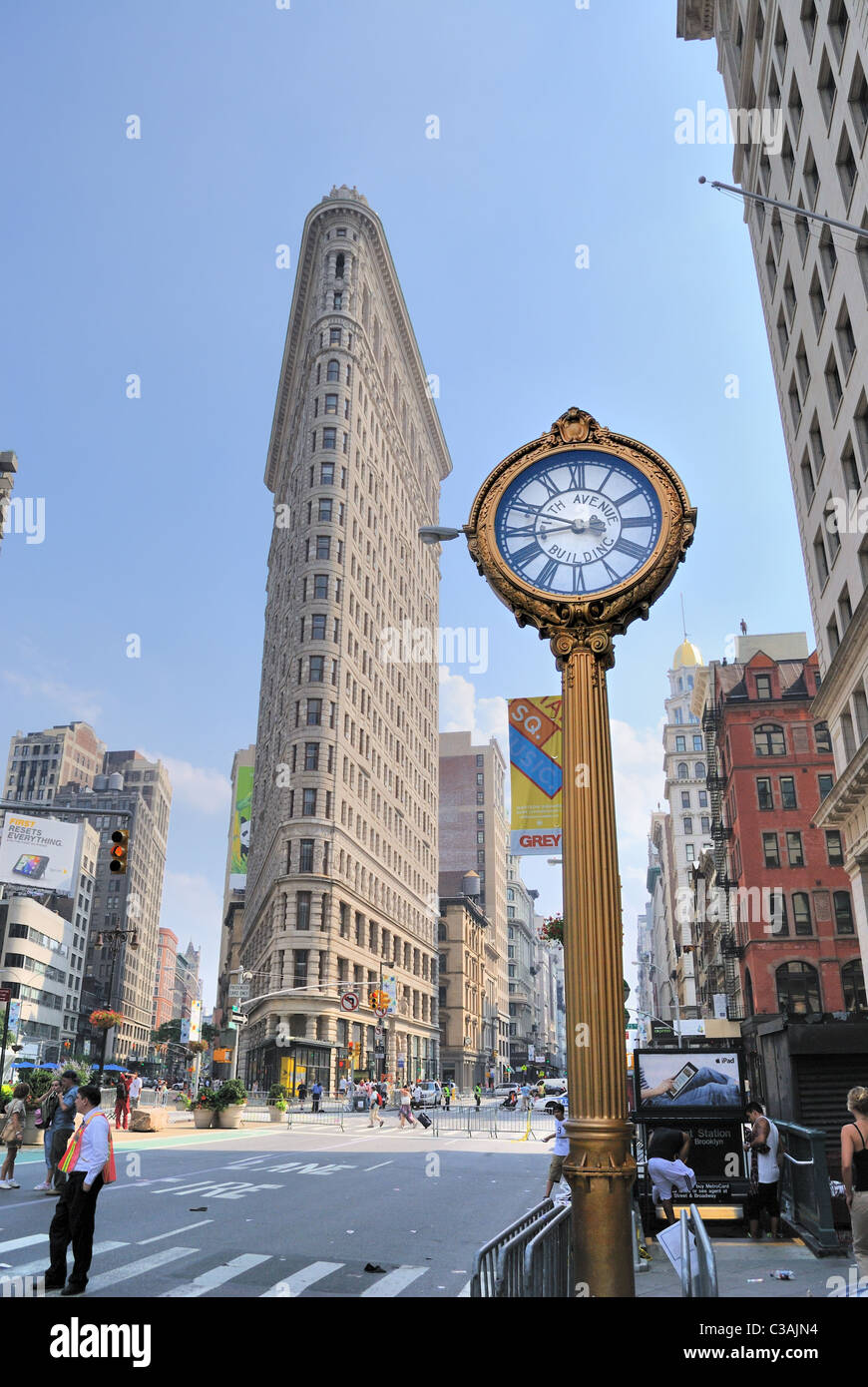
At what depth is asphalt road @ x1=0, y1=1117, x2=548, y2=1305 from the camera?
10.4m

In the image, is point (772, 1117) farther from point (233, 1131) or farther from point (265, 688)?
point (265, 688)

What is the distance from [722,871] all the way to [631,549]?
62027 millimetres

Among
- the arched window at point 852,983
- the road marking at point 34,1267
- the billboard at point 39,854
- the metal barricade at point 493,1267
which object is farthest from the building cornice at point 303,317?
the metal barricade at point 493,1267

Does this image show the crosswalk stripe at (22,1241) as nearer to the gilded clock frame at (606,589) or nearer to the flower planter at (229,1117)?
the gilded clock frame at (606,589)

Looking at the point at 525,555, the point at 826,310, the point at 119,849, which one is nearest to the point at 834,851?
the point at 826,310

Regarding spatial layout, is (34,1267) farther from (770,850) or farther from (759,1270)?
(770,850)

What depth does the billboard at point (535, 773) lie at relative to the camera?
9203 mm

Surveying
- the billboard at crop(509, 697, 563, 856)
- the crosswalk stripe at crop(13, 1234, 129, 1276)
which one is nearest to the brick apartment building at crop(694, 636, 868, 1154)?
the crosswalk stripe at crop(13, 1234, 129, 1276)

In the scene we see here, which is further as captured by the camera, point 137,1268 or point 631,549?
point 137,1268

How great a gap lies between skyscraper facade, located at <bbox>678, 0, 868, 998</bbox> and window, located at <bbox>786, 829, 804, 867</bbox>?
23.4 metres

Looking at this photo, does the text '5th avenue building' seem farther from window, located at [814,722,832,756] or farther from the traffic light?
the traffic light

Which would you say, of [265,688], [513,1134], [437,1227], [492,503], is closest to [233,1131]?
[513,1134]

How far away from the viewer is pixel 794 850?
55500mm
